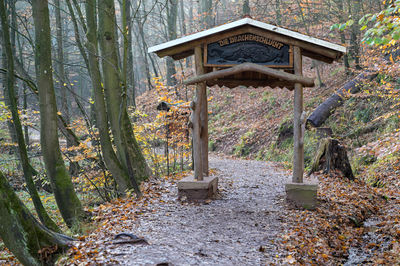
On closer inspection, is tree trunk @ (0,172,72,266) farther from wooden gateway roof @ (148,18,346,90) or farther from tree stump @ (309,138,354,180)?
tree stump @ (309,138,354,180)

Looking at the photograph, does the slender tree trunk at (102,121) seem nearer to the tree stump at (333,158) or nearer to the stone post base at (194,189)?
the stone post base at (194,189)

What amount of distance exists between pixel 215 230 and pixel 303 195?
8.06 ft

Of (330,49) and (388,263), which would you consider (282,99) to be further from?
(388,263)

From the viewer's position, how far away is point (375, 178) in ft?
33.0

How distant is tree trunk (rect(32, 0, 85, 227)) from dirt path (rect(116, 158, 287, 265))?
1.65 m

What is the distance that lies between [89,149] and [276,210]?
241 inches

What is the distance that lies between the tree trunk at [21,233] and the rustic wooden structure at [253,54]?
Result: 3.74m

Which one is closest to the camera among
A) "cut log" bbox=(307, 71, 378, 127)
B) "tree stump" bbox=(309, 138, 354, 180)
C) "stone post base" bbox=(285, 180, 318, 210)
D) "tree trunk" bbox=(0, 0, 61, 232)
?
"tree trunk" bbox=(0, 0, 61, 232)

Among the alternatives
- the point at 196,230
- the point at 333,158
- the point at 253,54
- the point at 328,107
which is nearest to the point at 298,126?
the point at 253,54

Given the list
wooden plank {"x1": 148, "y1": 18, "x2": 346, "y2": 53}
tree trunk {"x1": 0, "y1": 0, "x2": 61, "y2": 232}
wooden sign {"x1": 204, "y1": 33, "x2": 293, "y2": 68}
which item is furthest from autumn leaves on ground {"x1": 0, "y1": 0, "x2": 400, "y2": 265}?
wooden sign {"x1": 204, "y1": 33, "x2": 293, "y2": 68}

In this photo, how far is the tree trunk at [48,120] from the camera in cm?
651

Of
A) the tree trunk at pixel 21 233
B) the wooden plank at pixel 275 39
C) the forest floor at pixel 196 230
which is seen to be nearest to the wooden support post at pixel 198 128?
the wooden plank at pixel 275 39

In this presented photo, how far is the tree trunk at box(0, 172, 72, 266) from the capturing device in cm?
434

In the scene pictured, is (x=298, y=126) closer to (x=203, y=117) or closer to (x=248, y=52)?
(x=248, y=52)
